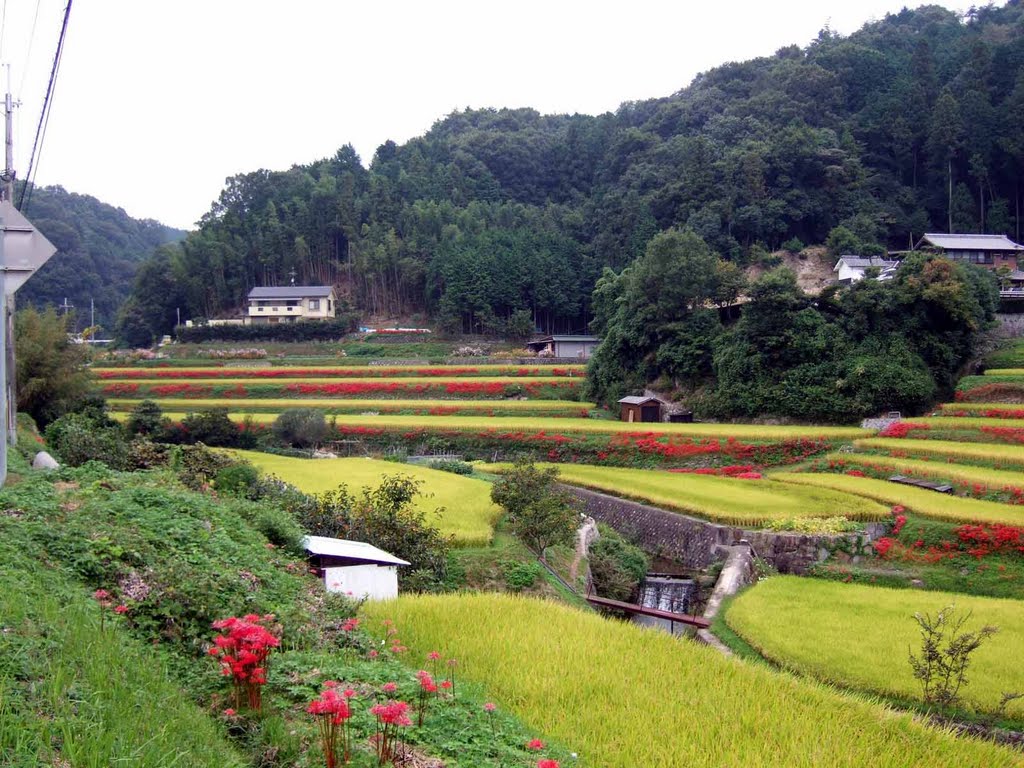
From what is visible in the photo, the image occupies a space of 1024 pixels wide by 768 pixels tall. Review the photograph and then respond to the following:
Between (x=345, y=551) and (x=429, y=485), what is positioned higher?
(x=345, y=551)

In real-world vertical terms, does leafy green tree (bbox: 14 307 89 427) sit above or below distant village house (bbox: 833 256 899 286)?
below

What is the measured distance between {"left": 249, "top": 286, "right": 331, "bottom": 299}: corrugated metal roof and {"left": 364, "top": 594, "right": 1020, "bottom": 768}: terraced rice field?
62.1 m

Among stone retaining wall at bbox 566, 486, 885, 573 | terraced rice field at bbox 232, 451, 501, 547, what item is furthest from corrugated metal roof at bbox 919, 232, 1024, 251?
terraced rice field at bbox 232, 451, 501, 547

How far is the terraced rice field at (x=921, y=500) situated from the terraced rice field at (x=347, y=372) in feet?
76.0

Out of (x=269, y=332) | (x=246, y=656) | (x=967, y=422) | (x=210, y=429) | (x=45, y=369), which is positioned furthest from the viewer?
(x=269, y=332)

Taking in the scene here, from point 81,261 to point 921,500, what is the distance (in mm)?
95073

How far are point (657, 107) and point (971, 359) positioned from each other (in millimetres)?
→ 63254

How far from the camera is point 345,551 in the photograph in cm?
1177

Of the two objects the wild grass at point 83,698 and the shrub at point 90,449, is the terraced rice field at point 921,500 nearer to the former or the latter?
the wild grass at point 83,698

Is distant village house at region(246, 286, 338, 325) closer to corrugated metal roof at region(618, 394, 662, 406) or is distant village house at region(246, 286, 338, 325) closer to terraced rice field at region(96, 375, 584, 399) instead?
terraced rice field at region(96, 375, 584, 399)

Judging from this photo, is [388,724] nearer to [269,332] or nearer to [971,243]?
[971,243]

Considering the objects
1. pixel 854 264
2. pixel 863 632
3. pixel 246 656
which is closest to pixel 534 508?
pixel 863 632

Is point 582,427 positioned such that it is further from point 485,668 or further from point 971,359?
point 485,668

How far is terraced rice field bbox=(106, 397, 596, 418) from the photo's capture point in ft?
126
